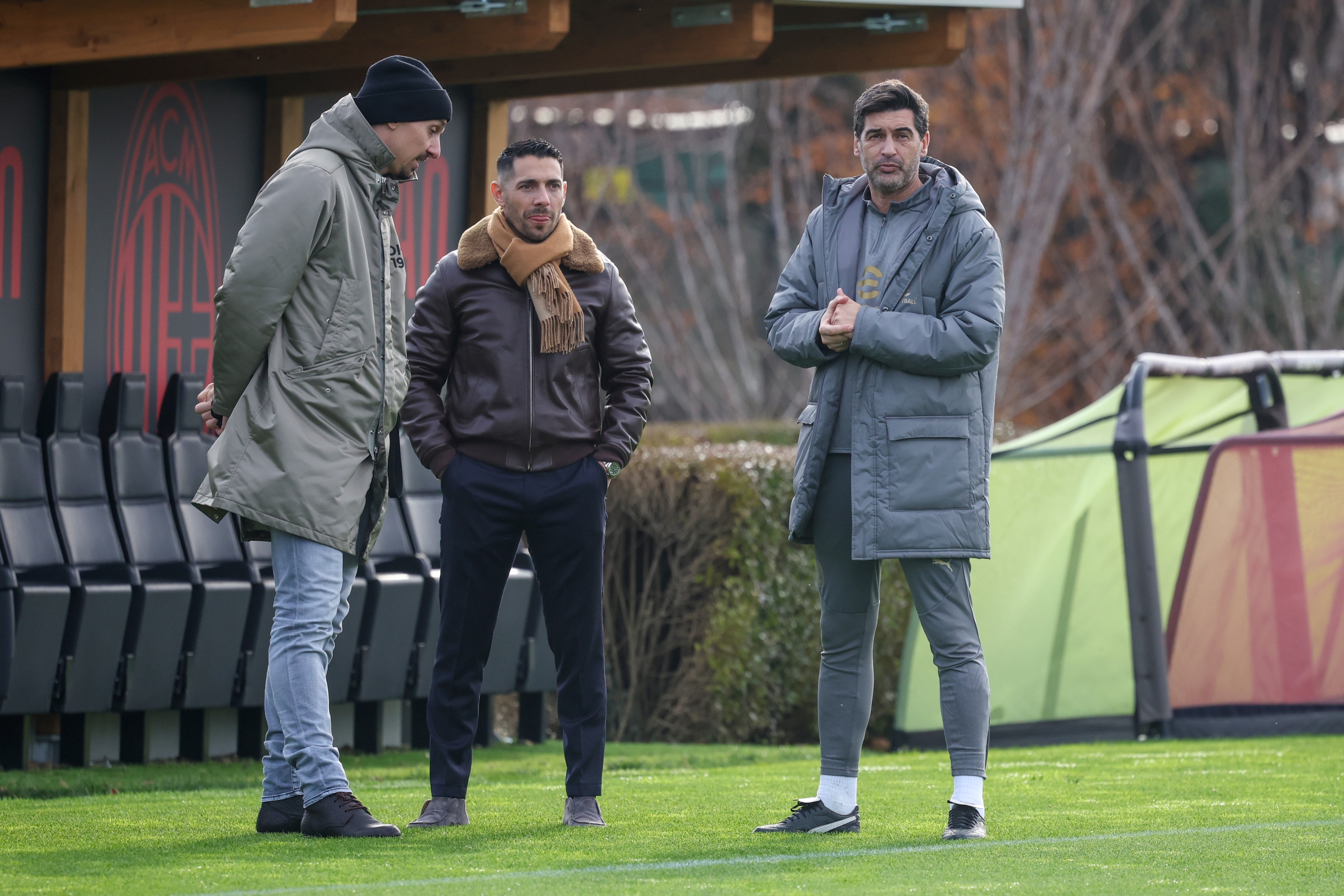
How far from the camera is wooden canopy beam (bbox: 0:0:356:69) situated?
747 centimetres

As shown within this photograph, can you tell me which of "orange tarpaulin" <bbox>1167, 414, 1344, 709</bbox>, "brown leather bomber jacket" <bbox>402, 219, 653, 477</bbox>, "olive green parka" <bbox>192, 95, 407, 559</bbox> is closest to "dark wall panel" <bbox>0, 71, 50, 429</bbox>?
"brown leather bomber jacket" <bbox>402, 219, 653, 477</bbox>

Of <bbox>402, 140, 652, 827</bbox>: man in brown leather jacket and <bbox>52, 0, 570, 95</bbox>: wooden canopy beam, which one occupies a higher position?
<bbox>52, 0, 570, 95</bbox>: wooden canopy beam

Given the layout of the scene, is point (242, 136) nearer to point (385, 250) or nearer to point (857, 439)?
point (385, 250)

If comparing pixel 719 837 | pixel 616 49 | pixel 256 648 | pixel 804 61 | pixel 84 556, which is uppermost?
pixel 804 61

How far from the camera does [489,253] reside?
5.67m

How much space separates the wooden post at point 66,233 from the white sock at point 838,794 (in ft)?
14.6

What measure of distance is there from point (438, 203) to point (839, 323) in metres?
5.31

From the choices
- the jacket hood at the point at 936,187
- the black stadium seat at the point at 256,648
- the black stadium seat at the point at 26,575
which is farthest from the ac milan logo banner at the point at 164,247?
the jacket hood at the point at 936,187

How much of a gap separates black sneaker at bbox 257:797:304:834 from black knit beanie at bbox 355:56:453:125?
191 cm

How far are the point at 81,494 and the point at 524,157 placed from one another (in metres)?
3.37

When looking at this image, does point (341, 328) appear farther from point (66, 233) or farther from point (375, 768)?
point (66, 233)

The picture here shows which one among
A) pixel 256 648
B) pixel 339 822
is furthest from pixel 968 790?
pixel 256 648

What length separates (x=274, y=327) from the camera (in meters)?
5.21

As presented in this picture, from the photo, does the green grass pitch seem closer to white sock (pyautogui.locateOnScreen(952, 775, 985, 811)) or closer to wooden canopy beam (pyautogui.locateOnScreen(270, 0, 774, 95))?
white sock (pyautogui.locateOnScreen(952, 775, 985, 811))
